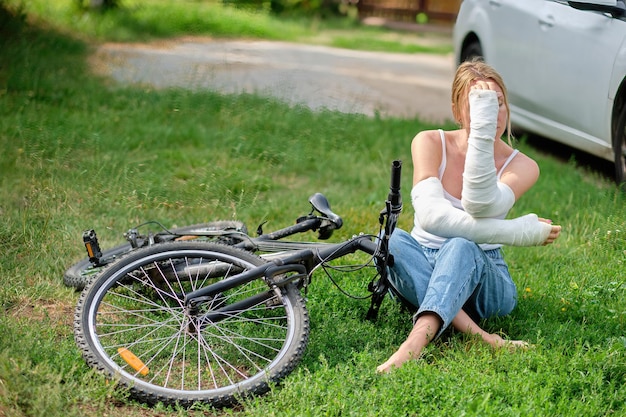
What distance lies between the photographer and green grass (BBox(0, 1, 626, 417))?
3336 millimetres

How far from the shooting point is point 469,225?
146 inches

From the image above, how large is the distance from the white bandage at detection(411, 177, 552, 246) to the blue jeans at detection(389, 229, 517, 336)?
0.17 feet

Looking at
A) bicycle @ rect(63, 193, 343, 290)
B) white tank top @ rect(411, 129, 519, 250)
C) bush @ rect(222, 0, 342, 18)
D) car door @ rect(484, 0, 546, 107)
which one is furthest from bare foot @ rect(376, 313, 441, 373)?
bush @ rect(222, 0, 342, 18)

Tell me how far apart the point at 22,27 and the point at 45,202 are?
5086mm

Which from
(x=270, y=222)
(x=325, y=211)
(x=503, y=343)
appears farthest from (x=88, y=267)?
(x=503, y=343)

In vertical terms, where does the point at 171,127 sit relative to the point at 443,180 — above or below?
below

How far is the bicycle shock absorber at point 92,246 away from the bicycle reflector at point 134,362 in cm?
74

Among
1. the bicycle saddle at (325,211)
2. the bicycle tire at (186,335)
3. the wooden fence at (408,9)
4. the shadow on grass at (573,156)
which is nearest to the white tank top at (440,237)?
the bicycle saddle at (325,211)

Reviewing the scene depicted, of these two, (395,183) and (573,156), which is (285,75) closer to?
(573,156)

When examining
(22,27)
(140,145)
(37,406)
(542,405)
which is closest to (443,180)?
(542,405)

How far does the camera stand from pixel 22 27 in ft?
31.9

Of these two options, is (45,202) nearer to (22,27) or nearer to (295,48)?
(22,27)

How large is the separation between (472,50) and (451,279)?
4907 mm

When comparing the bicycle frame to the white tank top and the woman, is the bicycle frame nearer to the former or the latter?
the woman
